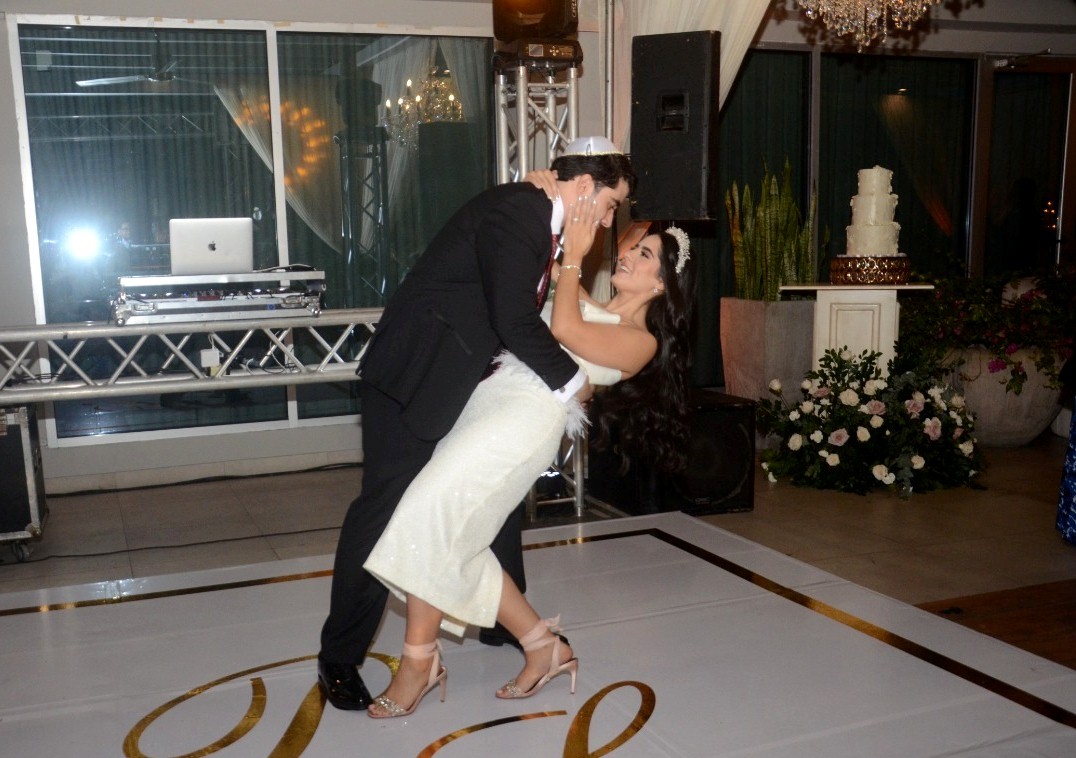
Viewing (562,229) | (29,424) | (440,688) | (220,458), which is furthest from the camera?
(220,458)

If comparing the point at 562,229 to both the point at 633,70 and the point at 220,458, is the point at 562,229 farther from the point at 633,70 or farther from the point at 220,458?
the point at 220,458

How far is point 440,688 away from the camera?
2.57 metres

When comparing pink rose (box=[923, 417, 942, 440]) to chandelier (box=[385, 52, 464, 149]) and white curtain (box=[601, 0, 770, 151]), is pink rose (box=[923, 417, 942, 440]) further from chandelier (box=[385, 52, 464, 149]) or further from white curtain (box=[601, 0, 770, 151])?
chandelier (box=[385, 52, 464, 149])

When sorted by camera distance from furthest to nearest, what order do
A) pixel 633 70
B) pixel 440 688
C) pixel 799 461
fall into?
pixel 799 461, pixel 633 70, pixel 440 688

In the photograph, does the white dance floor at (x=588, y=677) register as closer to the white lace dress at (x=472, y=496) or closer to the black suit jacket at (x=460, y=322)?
the white lace dress at (x=472, y=496)

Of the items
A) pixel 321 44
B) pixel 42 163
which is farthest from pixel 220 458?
pixel 321 44

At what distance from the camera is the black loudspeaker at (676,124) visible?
4191mm

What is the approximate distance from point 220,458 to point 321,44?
247 cm

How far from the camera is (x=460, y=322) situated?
232 cm

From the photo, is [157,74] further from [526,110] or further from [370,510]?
[370,510]

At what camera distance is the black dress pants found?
7.95ft

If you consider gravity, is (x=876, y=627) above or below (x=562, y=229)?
below

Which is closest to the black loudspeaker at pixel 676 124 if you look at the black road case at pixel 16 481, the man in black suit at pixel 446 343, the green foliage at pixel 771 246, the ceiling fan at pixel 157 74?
the green foliage at pixel 771 246

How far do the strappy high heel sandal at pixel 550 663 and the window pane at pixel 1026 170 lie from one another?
634cm
